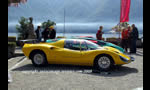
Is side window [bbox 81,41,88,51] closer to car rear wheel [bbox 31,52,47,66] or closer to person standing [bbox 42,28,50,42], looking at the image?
car rear wheel [bbox 31,52,47,66]

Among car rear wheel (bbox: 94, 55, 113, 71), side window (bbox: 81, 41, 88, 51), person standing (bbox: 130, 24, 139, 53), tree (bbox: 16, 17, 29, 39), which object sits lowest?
car rear wheel (bbox: 94, 55, 113, 71)

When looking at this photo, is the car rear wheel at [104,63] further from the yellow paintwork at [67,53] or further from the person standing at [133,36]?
the person standing at [133,36]

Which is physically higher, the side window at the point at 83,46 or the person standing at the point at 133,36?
the person standing at the point at 133,36

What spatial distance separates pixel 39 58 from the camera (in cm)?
812

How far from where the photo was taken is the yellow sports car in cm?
736

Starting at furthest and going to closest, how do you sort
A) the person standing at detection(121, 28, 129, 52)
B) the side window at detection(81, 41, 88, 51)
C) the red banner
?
the red banner, the person standing at detection(121, 28, 129, 52), the side window at detection(81, 41, 88, 51)

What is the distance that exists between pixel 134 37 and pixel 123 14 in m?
6.49

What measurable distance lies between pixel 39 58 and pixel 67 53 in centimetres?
120

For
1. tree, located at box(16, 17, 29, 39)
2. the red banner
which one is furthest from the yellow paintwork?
tree, located at box(16, 17, 29, 39)

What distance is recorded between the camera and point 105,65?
24.1 feet

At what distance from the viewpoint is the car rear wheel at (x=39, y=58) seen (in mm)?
8078

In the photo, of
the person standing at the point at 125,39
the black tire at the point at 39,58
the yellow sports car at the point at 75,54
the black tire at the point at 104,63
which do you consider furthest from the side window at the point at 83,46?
the person standing at the point at 125,39
